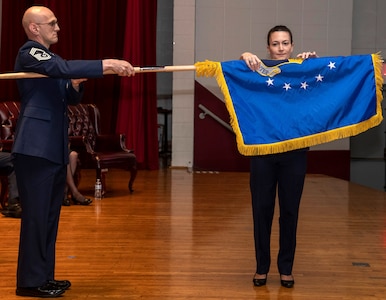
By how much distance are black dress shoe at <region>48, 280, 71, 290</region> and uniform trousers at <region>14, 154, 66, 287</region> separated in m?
0.06

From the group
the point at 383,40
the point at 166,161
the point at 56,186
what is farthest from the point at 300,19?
the point at 56,186

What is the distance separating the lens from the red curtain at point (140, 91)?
29.3ft

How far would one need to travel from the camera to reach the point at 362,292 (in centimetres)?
324

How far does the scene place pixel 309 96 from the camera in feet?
10.9

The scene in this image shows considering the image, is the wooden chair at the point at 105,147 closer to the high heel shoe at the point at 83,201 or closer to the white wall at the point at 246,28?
the high heel shoe at the point at 83,201

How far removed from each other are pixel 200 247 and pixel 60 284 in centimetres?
129

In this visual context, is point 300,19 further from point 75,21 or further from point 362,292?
point 362,292

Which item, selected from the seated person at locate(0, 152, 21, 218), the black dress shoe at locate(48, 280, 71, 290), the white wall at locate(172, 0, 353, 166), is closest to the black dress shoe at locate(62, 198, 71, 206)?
the seated person at locate(0, 152, 21, 218)

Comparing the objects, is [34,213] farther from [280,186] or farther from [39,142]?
[280,186]

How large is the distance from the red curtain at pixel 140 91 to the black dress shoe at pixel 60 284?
19.1 ft

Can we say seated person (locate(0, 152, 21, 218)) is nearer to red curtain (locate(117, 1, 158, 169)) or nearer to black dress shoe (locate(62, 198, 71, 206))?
black dress shoe (locate(62, 198, 71, 206))

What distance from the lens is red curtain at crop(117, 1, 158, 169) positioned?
8922 mm

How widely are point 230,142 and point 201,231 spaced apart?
4.50m

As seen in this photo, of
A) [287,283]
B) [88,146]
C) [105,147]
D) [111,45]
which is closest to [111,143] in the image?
[105,147]
